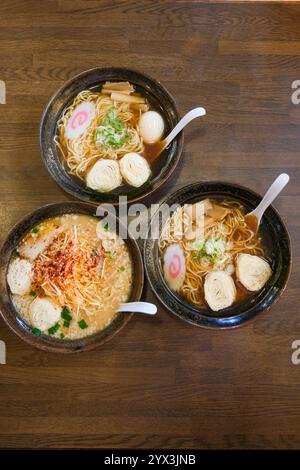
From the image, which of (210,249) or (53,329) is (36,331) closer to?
(53,329)

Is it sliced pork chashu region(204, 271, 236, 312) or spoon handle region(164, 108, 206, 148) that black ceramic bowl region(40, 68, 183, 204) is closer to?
spoon handle region(164, 108, 206, 148)

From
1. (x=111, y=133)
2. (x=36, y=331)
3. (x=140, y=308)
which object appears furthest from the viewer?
(x=111, y=133)

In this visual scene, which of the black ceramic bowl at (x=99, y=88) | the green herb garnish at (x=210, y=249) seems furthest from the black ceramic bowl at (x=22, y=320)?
the green herb garnish at (x=210, y=249)

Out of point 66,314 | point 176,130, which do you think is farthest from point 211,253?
point 66,314
